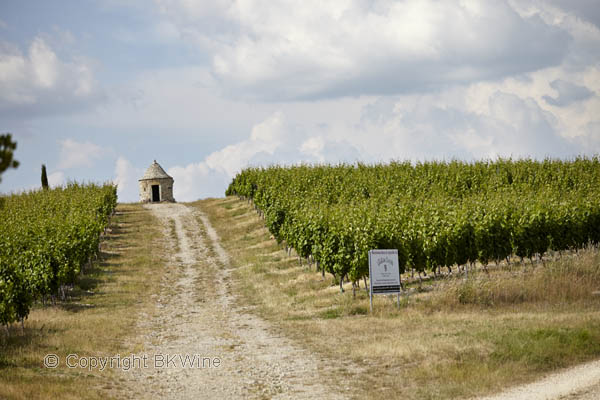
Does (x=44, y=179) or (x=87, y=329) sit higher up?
(x=44, y=179)

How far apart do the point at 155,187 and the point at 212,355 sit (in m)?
54.2

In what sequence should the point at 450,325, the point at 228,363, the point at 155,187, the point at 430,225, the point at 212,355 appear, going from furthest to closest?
the point at 155,187, the point at 430,225, the point at 450,325, the point at 212,355, the point at 228,363

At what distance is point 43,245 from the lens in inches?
1214

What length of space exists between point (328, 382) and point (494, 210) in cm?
1848

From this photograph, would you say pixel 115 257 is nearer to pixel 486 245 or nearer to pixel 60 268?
pixel 60 268

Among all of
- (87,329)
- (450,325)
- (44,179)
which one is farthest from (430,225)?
(44,179)

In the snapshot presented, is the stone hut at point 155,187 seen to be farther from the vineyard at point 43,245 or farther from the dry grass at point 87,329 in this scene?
the dry grass at point 87,329

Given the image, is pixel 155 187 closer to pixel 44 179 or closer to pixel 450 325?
pixel 44 179

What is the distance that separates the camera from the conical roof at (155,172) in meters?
69.1

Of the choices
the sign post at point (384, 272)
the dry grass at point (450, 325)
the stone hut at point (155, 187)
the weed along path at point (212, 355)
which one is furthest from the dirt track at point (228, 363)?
the stone hut at point (155, 187)

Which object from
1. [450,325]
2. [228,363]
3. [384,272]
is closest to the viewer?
[228,363]

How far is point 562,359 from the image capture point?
50.3 feet

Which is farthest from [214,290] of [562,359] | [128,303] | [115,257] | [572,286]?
[562,359]

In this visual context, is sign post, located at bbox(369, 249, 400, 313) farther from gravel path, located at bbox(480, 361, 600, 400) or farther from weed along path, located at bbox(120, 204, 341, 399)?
gravel path, located at bbox(480, 361, 600, 400)
